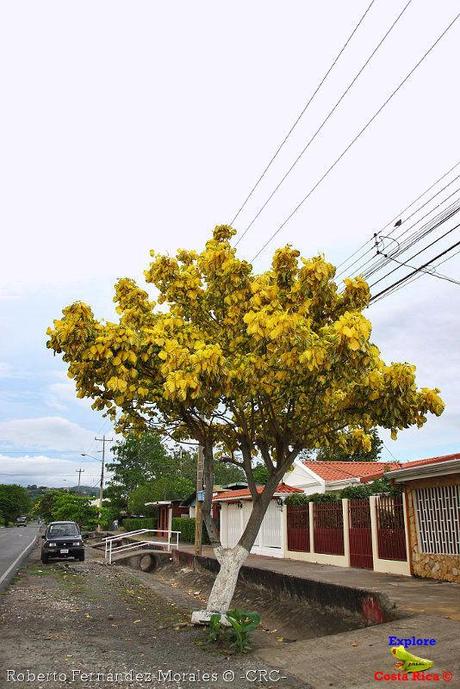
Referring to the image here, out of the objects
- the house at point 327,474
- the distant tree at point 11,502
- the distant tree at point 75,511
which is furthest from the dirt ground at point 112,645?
the distant tree at point 11,502

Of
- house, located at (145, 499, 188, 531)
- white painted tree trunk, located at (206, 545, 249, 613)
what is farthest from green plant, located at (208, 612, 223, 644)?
house, located at (145, 499, 188, 531)

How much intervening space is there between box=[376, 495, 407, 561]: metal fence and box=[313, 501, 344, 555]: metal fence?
8.47 ft

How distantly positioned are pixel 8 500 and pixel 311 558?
90.6m

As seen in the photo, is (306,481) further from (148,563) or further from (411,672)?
(411,672)

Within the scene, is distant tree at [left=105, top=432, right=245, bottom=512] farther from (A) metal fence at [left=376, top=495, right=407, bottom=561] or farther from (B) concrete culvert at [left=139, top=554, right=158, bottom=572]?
(A) metal fence at [left=376, top=495, right=407, bottom=561]

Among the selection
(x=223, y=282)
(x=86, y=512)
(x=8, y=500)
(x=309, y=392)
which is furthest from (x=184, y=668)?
(x=8, y=500)

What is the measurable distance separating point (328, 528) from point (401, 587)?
7.23 meters

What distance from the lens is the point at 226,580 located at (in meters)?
9.91

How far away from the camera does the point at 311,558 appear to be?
20906 millimetres

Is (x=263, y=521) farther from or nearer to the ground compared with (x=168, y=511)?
nearer to the ground

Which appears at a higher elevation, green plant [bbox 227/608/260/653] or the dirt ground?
green plant [bbox 227/608/260/653]

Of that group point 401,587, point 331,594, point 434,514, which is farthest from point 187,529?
point 331,594

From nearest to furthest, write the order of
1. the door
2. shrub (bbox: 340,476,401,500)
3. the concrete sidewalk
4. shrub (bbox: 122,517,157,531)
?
the concrete sidewalk < shrub (bbox: 340,476,401,500) < the door < shrub (bbox: 122,517,157,531)

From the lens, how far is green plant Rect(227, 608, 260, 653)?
8.98 metres
